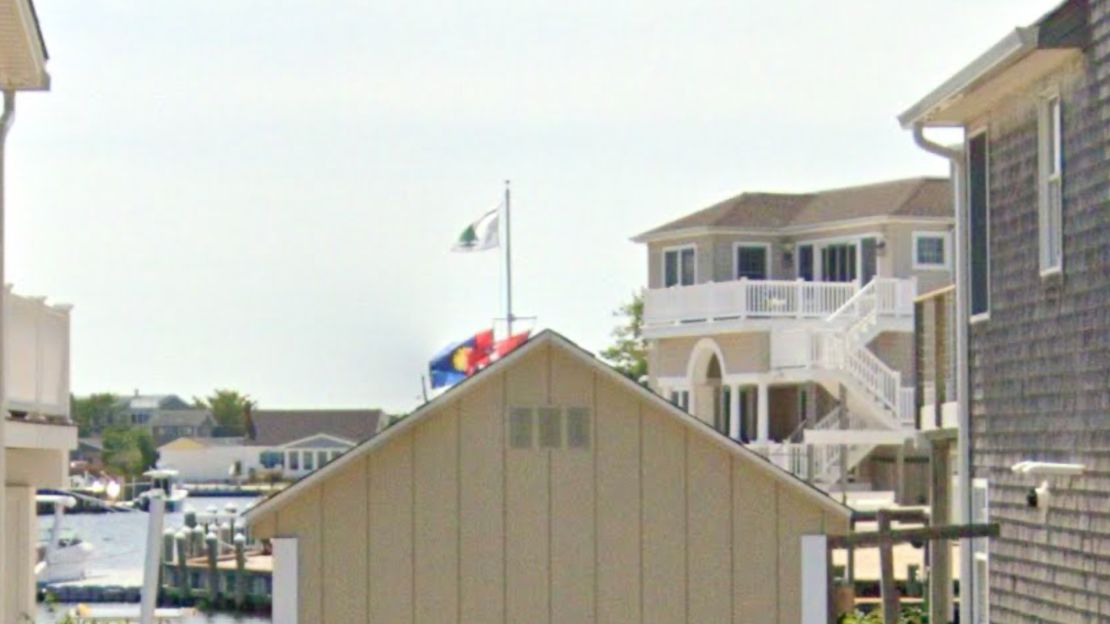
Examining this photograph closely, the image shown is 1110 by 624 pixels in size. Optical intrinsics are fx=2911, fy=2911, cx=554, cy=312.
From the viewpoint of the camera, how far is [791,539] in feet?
83.4

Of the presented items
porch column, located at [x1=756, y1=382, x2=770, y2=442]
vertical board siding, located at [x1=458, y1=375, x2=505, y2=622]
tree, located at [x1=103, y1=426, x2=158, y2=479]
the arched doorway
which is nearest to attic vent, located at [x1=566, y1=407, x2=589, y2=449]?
vertical board siding, located at [x1=458, y1=375, x2=505, y2=622]

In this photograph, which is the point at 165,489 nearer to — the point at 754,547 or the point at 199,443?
the point at 754,547

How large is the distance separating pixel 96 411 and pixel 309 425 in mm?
18336

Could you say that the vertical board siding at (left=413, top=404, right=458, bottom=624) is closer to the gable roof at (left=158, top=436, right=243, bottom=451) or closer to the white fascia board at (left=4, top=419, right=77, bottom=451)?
the white fascia board at (left=4, top=419, right=77, bottom=451)

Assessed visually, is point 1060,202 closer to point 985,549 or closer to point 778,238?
point 985,549

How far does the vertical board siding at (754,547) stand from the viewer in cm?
2541

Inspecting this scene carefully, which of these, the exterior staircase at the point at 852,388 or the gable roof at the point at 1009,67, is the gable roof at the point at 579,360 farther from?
the exterior staircase at the point at 852,388

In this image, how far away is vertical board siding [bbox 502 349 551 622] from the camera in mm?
25375

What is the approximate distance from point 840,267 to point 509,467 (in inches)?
Result: 1981

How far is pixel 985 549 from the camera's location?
27.0 m

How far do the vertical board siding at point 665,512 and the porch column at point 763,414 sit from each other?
151 feet

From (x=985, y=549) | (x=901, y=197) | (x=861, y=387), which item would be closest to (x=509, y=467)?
(x=985, y=549)

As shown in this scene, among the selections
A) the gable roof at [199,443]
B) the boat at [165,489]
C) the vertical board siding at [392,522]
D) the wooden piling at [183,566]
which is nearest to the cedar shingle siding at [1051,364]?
the vertical board siding at [392,522]

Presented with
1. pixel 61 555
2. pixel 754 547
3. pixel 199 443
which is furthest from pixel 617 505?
pixel 199 443
